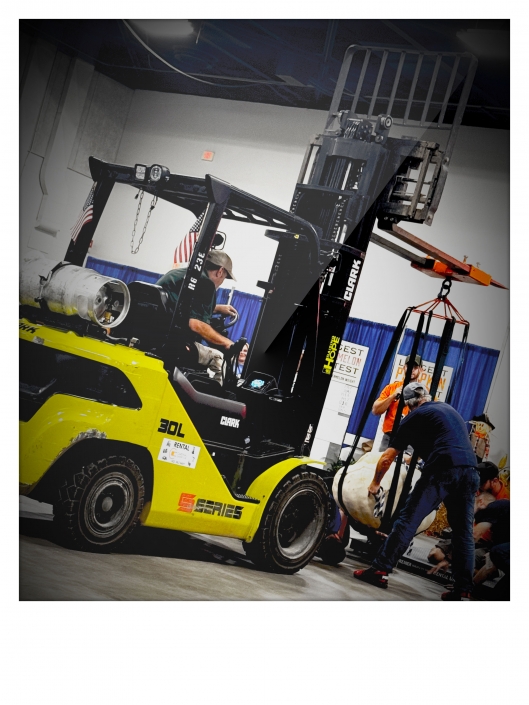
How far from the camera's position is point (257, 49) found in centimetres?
471

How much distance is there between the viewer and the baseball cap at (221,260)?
4457 millimetres

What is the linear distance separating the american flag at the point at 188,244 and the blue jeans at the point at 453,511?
2104 millimetres

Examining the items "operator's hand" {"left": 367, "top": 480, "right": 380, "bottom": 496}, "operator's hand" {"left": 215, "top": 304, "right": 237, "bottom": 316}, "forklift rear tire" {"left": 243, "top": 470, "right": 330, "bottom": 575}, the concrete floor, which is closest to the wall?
"operator's hand" {"left": 215, "top": 304, "right": 237, "bottom": 316}

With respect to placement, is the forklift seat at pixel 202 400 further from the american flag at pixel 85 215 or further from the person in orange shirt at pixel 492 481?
the person in orange shirt at pixel 492 481

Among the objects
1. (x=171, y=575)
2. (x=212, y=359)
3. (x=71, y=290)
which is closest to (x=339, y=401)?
(x=212, y=359)

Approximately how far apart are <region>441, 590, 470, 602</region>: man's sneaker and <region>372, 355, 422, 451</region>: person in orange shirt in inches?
39.7

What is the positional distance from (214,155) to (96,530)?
2069 millimetres

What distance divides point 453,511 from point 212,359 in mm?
1939

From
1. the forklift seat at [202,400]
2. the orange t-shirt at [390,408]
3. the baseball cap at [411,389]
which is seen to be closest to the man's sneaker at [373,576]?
the orange t-shirt at [390,408]

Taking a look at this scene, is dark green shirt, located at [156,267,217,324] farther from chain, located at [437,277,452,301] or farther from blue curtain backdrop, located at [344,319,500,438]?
chain, located at [437,277,452,301]

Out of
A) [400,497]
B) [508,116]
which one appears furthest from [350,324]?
[508,116]

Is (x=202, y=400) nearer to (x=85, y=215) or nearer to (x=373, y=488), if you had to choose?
(x=85, y=215)

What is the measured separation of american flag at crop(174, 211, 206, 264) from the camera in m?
4.33

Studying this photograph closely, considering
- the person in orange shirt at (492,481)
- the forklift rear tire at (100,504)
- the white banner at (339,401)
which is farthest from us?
the person in orange shirt at (492,481)
